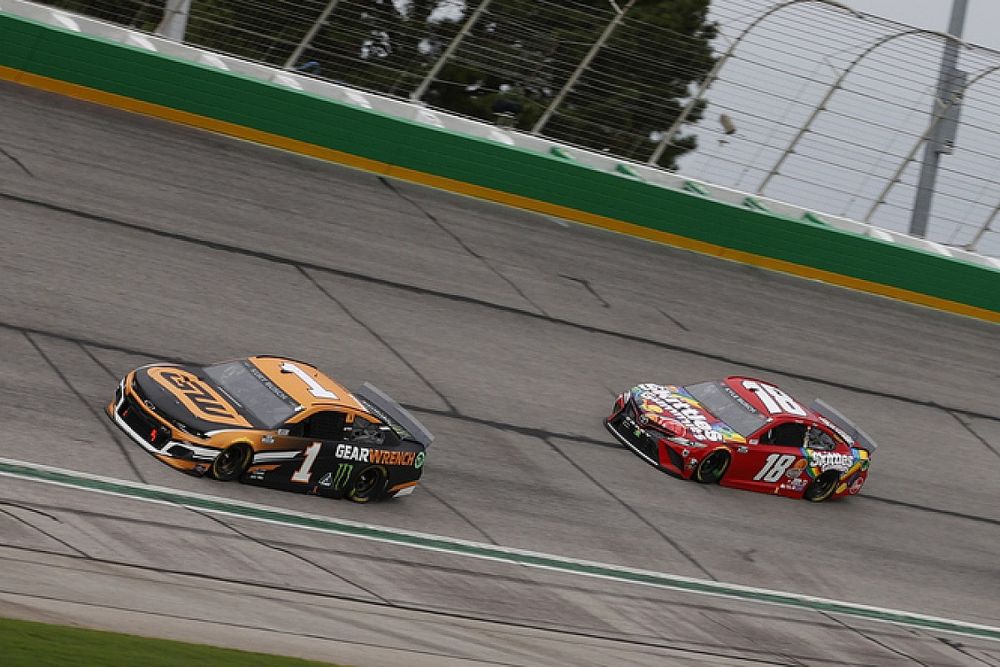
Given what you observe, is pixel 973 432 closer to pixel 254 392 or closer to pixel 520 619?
pixel 520 619

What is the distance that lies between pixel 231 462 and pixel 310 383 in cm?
129

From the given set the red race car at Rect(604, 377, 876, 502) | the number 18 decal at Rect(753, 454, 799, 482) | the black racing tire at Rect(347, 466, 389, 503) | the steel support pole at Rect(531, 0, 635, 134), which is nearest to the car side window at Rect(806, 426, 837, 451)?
the red race car at Rect(604, 377, 876, 502)

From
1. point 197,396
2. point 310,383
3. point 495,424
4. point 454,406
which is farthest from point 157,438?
point 495,424

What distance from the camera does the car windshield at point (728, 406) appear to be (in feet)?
58.2

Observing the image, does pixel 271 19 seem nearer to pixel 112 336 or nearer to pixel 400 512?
pixel 112 336

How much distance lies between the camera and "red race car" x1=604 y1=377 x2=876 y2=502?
17453mm

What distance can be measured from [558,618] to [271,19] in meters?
13.2

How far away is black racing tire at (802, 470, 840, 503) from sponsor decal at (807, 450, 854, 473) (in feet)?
0.26

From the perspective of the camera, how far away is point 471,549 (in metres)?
14.3

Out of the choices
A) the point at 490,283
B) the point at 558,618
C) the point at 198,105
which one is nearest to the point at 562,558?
the point at 558,618

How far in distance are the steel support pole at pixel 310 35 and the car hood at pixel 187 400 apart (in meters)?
10.5

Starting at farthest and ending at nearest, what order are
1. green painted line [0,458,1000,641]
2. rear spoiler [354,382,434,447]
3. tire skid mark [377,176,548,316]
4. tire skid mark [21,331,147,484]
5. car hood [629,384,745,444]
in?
tire skid mark [377,176,548,316] < car hood [629,384,745,444] < rear spoiler [354,382,434,447] < tire skid mark [21,331,147,484] < green painted line [0,458,1000,641]

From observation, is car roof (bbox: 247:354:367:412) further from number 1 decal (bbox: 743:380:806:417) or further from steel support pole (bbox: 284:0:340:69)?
steel support pole (bbox: 284:0:340:69)

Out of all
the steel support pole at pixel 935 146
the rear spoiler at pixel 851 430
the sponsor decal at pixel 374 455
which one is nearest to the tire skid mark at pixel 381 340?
the sponsor decal at pixel 374 455
